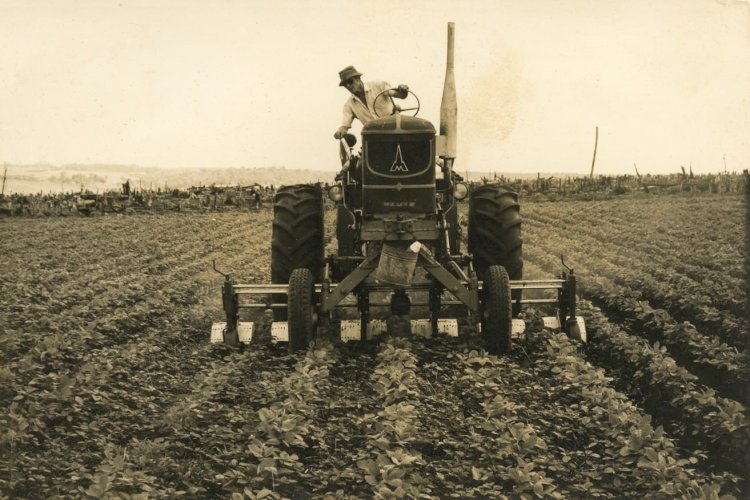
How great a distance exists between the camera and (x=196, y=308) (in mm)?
10211

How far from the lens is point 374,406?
5.99 meters

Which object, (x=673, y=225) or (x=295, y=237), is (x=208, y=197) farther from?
(x=295, y=237)

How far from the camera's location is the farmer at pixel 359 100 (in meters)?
8.27

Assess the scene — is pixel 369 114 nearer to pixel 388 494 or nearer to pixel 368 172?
pixel 368 172

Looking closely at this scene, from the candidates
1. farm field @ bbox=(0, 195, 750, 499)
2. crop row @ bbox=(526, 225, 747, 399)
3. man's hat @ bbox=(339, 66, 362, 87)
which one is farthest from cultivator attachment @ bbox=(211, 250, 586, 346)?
man's hat @ bbox=(339, 66, 362, 87)

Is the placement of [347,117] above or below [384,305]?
above

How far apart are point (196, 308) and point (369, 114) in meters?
3.52

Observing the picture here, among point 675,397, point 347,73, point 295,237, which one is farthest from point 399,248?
point 675,397

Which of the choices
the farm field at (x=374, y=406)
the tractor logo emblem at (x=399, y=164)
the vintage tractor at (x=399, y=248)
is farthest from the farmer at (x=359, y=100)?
the farm field at (x=374, y=406)

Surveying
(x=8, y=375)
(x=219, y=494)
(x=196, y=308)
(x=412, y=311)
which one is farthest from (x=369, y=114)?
(x=219, y=494)

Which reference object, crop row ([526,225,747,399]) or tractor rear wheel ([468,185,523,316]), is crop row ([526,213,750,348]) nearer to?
crop row ([526,225,747,399])

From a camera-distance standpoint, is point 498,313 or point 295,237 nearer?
point 498,313

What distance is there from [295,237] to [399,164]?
1358 millimetres

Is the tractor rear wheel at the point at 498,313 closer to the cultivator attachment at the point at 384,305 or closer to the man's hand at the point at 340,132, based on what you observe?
the cultivator attachment at the point at 384,305
